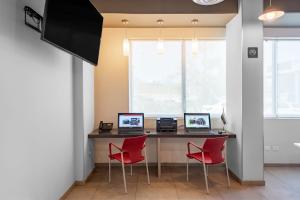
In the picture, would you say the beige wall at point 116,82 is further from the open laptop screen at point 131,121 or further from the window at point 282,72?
the window at point 282,72

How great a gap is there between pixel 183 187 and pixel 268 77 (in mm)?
2813

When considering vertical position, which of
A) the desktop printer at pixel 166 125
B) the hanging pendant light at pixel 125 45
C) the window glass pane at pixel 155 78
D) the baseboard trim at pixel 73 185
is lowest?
the baseboard trim at pixel 73 185

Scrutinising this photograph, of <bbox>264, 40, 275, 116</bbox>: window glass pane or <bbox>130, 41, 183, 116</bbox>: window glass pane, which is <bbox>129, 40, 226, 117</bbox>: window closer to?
<bbox>130, 41, 183, 116</bbox>: window glass pane

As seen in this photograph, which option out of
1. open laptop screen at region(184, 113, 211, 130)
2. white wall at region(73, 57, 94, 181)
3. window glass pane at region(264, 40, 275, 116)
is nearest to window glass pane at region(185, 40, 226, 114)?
open laptop screen at region(184, 113, 211, 130)

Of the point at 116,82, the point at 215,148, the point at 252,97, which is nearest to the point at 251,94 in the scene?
the point at 252,97

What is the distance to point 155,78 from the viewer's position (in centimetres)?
488

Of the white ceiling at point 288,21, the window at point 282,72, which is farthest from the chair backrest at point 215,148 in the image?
the white ceiling at point 288,21

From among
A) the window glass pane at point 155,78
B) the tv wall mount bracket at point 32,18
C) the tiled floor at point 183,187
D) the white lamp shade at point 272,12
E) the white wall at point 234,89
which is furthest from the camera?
the window glass pane at point 155,78

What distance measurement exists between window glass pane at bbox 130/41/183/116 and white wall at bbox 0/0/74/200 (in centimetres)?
171

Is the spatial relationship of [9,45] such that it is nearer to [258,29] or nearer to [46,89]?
[46,89]

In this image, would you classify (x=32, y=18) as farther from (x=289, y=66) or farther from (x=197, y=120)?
(x=289, y=66)

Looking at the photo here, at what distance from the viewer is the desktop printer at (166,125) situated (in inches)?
171

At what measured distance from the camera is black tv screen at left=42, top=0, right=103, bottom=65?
201 centimetres

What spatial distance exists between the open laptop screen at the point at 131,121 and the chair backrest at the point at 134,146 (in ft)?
2.33
